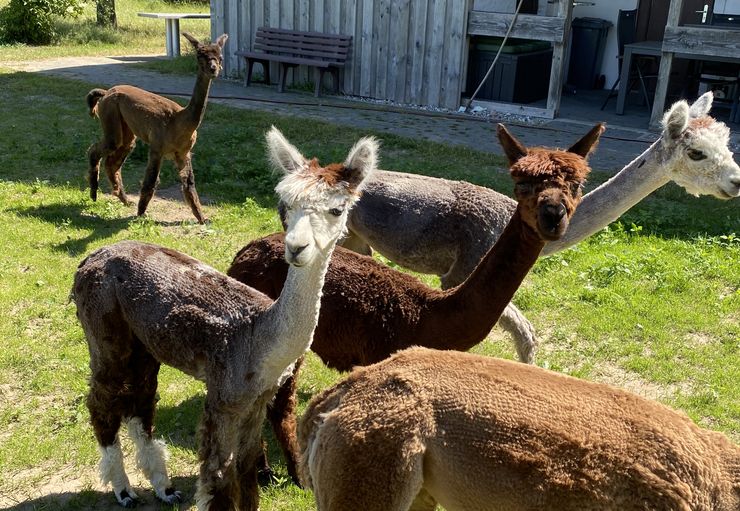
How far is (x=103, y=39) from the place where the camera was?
2250 centimetres

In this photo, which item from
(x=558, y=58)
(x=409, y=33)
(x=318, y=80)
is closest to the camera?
(x=558, y=58)

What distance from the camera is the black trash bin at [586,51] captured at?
52.8 feet

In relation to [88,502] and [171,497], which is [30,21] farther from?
[171,497]

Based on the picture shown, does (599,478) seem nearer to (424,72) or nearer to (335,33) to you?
(424,72)

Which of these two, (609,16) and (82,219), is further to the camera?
(609,16)

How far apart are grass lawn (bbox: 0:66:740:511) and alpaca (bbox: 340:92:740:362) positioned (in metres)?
1.02

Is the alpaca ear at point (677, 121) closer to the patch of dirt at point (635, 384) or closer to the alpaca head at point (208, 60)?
the patch of dirt at point (635, 384)

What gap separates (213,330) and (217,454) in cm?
62

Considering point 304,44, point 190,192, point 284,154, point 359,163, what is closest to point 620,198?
point 359,163

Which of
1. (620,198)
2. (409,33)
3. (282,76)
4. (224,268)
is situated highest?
(409,33)

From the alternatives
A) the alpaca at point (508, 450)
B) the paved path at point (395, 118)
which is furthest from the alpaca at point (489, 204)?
the paved path at point (395, 118)

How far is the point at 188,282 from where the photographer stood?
12.8 ft

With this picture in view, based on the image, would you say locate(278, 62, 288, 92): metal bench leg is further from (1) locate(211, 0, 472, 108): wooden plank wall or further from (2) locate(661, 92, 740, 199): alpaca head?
(2) locate(661, 92, 740, 199): alpaca head

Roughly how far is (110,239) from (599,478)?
6.50 metres
